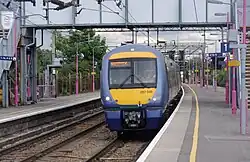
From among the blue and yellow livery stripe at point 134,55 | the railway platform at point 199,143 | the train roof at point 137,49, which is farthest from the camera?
the train roof at point 137,49

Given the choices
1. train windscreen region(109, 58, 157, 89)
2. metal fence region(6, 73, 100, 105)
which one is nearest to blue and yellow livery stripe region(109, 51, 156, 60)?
train windscreen region(109, 58, 157, 89)

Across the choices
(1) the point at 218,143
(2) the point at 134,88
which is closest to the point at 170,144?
(1) the point at 218,143

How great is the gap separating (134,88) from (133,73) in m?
0.68

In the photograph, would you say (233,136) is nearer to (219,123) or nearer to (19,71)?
(219,123)

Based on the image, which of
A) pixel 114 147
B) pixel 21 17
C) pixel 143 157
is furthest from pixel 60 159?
pixel 21 17

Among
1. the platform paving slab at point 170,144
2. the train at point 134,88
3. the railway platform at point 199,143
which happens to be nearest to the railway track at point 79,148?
the train at point 134,88

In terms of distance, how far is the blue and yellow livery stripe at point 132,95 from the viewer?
58.2ft

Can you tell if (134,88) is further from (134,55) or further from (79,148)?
(79,148)

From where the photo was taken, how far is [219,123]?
20.0m

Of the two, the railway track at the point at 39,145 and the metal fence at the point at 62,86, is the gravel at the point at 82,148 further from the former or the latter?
the metal fence at the point at 62,86

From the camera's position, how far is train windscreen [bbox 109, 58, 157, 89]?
18.2 metres

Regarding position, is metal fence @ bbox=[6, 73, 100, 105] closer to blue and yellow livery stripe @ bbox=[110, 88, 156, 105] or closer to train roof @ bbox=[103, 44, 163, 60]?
train roof @ bbox=[103, 44, 163, 60]

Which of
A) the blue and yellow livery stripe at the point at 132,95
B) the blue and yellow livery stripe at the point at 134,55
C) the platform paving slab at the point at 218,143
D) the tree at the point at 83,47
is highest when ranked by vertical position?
the tree at the point at 83,47

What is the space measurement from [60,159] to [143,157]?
13.6ft
